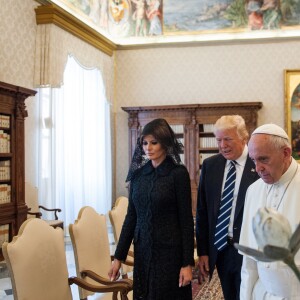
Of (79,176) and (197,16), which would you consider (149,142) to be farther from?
(197,16)

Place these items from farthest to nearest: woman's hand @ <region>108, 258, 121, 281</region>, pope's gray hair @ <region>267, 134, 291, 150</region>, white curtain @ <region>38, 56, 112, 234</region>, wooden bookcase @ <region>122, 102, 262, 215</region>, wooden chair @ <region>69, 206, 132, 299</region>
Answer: wooden bookcase @ <region>122, 102, 262, 215</region>
white curtain @ <region>38, 56, 112, 234</region>
wooden chair @ <region>69, 206, 132, 299</region>
woman's hand @ <region>108, 258, 121, 281</region>
pope's gray hair @ <region>267, 134, 291, 150</region>

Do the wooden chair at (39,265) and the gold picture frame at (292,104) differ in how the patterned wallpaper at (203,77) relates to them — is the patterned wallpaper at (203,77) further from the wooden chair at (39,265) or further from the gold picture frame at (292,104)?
the wooden chair at (39,265)

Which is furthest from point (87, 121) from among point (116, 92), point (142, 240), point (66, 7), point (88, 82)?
point (142, 240)

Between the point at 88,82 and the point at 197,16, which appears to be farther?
the point at 197,16

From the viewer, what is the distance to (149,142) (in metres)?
3.16

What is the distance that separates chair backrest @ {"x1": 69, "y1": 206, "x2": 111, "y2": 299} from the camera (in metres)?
3.69

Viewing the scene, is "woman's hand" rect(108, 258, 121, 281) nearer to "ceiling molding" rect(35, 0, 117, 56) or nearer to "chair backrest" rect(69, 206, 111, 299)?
"chair backrest" rect(69, 206, 111, 299)

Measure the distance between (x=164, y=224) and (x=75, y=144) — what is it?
7.85 metres

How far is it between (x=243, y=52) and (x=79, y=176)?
202 inches

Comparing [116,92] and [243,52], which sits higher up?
[243,52]

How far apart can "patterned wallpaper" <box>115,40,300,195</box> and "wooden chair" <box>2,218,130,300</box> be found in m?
9.28

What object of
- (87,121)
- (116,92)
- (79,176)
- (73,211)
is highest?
(116,92)

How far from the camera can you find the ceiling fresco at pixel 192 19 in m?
11.8

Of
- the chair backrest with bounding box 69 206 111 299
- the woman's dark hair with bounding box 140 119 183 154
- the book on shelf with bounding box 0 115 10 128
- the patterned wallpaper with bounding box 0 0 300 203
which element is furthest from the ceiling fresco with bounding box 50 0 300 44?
the woman's dark hair with bounding box 140 119 183 154
